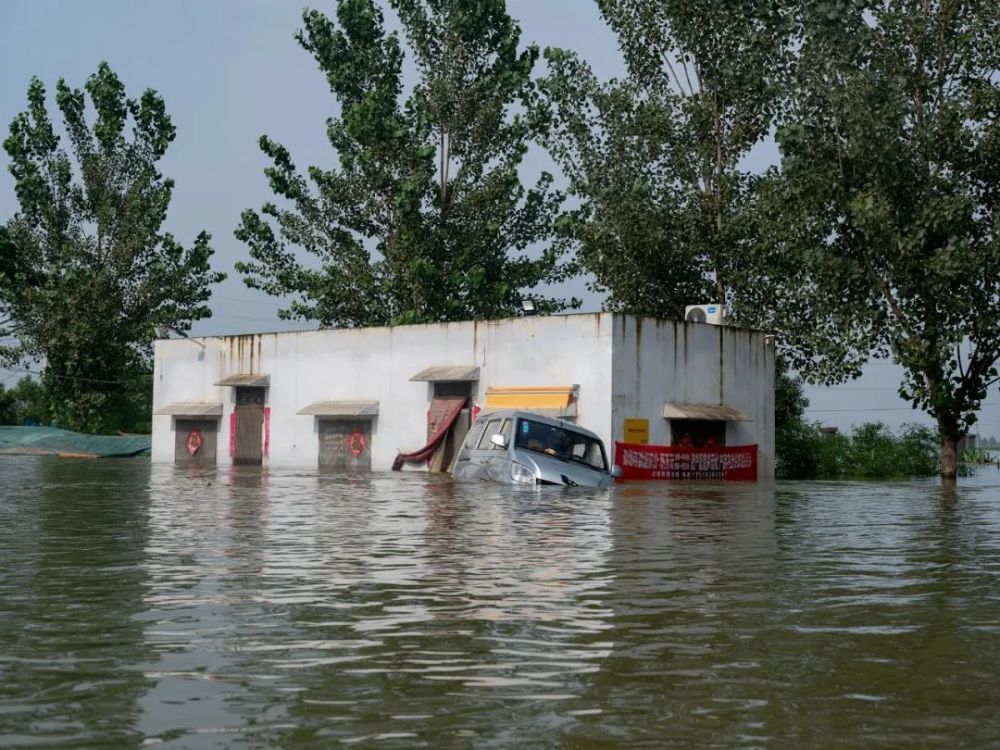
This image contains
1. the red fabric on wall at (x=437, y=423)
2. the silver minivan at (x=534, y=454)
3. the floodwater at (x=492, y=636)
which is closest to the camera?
the floodwater at (x=492, y=636)

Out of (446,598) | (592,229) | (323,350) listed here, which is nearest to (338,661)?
(446,598)

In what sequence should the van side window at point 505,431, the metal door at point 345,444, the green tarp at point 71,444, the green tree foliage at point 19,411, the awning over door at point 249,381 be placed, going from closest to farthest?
the van side window at point 505,431
the metal door at point 345,444
the awning over door at point 249,381
the green tarp at point 71,444
the green tree foliage at point 19,411

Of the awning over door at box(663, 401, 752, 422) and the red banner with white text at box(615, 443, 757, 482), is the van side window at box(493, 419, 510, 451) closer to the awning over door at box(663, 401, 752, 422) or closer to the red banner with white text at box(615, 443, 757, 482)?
the red banner with white text at box(615, 443, 757, 482)

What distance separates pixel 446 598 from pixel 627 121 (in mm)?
40720

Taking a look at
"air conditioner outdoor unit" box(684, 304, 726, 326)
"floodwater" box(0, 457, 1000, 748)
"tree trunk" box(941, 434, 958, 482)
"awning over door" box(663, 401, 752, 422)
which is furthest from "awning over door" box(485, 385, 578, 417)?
"floodwater" box(0, 457, 1000, 748)

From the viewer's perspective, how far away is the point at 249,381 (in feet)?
146

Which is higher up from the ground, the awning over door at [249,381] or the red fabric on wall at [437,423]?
the awning over door at [249,381]

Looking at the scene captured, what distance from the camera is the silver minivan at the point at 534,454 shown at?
23.2 m

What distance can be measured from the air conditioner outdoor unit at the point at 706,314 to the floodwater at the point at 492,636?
24.3 metres

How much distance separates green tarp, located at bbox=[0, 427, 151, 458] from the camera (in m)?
50.5

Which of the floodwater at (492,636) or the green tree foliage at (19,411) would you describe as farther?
the green tree foliage at (19,411)

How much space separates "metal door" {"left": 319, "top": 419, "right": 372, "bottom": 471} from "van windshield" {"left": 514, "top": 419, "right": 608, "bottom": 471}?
16696 mm

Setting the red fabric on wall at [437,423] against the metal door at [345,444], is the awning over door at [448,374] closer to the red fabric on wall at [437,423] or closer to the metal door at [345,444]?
the red fabric on wall at [437,423]

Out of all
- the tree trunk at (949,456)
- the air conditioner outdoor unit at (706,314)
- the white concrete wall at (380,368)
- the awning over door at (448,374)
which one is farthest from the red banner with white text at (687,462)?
the tree trunk at (949,456)
